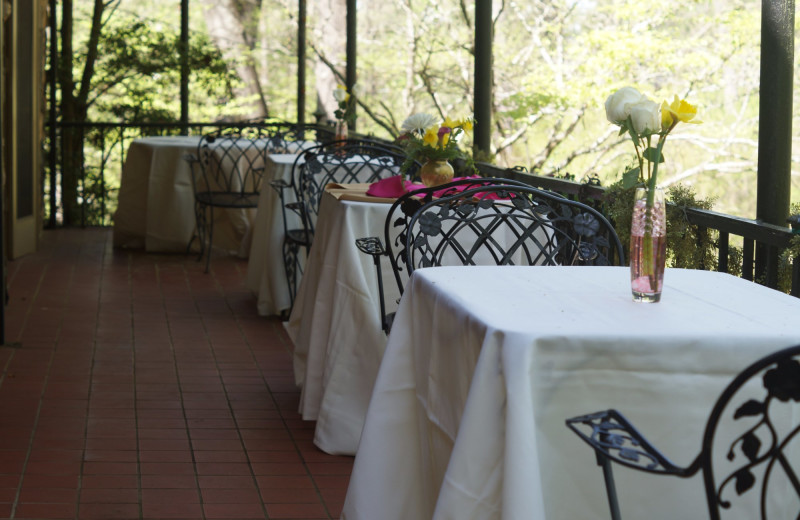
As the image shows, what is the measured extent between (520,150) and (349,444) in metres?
9.27

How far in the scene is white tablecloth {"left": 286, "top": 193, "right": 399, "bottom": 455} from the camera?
3.08m

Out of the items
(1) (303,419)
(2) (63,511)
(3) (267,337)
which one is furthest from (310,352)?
(3) (267,337)

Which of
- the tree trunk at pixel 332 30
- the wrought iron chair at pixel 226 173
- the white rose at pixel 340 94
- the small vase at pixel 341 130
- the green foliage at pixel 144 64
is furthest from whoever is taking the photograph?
the tree trunk at pixel 332 30

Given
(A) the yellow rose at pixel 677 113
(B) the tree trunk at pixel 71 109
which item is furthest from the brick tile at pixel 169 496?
(B) the tree trunk at pixel 71 109

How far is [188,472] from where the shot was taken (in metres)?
2.90

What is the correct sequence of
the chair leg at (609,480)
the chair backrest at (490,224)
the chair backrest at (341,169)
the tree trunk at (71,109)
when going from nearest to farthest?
the chair leg at (609,480) < the chair backrest at (490,224) < the chair backrest at (341,169) < the tree trunk at (71,109)

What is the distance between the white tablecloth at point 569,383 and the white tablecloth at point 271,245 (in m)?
3.14

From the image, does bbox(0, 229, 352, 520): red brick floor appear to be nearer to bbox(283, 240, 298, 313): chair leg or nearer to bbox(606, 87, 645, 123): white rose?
bbox(283, 240, 298, 313): chair leg

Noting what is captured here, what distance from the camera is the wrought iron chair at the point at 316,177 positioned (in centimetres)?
442

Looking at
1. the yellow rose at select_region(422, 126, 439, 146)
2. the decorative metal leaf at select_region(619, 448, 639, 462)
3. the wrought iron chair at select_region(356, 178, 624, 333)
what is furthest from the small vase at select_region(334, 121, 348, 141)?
the decorative metal leaf at select_region(619, 448, 639, 462)

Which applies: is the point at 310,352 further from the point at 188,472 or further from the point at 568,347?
the point at 568,347

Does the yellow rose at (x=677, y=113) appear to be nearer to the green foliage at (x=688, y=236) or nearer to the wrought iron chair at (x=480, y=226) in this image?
the wrought iron chair at (x=480, y=226)

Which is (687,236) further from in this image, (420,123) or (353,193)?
(353,193)

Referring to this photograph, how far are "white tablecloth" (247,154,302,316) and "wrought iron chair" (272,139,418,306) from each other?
1.6 inches
